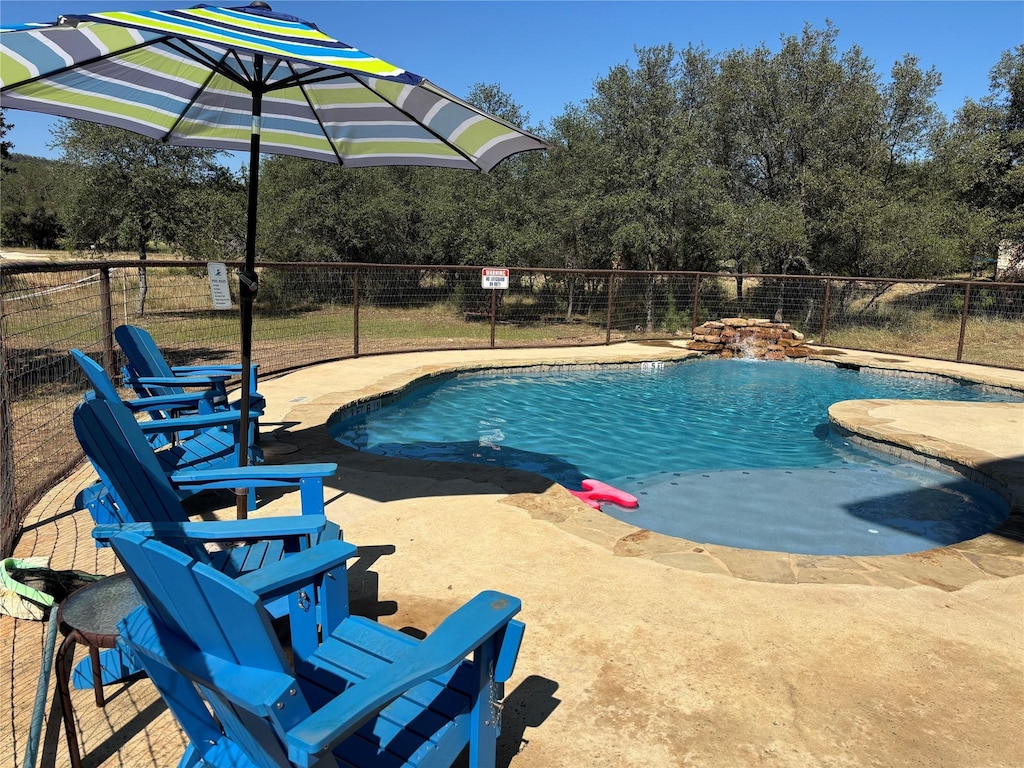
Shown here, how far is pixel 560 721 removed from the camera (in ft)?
7.04

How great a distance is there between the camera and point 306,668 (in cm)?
181

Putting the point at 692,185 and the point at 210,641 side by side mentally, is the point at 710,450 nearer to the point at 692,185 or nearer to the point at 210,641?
the point at 210,641

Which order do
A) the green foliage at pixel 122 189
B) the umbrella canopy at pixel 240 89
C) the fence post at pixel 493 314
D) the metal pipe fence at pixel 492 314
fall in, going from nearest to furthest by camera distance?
1. the umbrella canopy at pixel 240 89
2. the fence post at pixel 493 314
3. the metal pipe fence at pixel 492 314
4. the green foliage at pixel 122 189

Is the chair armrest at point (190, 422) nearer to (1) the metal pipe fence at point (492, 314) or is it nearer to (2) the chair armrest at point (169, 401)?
(2) the chair armrest at point (169, 401)

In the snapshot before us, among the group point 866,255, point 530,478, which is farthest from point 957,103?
point 530,478

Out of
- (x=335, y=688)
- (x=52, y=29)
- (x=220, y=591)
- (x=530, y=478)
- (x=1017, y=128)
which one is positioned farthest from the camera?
(x=1017, y=128)

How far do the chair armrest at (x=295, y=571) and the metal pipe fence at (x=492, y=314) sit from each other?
681cm

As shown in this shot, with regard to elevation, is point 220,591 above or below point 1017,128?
below

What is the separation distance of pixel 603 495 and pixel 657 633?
8.22 feet

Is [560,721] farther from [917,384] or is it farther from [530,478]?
[917,384]

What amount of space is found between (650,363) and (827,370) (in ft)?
10.0

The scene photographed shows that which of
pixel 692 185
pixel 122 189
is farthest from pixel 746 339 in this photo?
pixel 122 189

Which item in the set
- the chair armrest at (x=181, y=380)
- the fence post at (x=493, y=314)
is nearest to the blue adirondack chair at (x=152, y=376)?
the chair armrest at (x=181, y=380)

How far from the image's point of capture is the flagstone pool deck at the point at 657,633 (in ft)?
6.77
